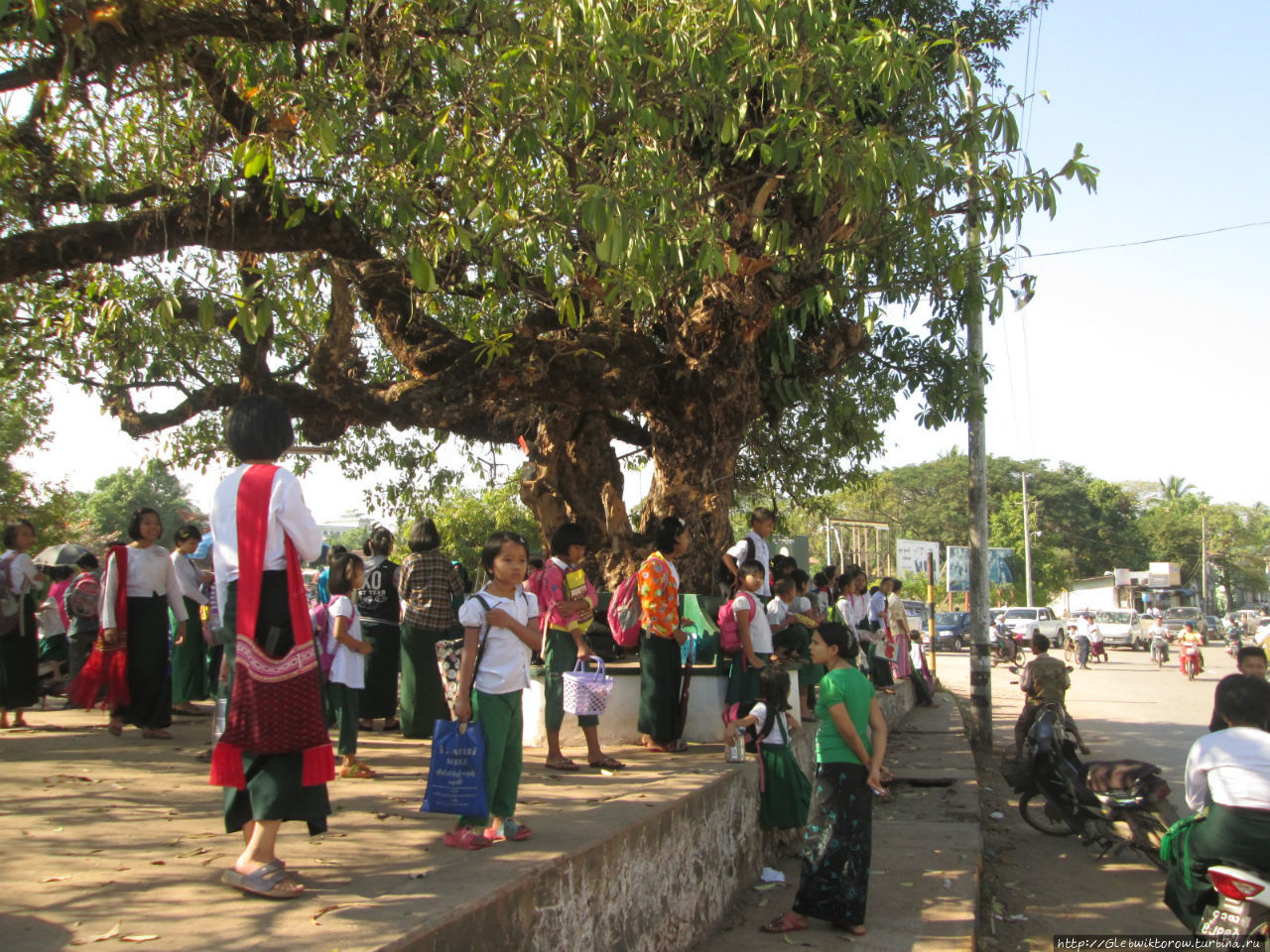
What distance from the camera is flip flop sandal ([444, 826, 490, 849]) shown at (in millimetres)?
4191

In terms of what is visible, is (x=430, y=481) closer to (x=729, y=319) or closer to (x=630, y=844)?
(x=729, y=319)

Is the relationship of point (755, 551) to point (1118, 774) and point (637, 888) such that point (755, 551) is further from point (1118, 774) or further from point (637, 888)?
point (637, 888)

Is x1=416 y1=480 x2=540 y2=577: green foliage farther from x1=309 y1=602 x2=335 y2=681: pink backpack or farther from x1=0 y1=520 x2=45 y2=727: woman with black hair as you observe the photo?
x1=309 y1=602 x2=335 y2=681: pink backpack

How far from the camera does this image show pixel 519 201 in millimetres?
7082

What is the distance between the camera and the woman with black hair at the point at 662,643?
22.6 ft

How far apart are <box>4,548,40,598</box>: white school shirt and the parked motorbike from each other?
7516 millimetres

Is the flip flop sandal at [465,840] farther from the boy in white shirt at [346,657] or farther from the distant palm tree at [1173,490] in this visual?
the distant palm tree at [1173,490]

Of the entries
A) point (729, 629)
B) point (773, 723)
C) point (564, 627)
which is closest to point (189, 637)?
point (564, 627)

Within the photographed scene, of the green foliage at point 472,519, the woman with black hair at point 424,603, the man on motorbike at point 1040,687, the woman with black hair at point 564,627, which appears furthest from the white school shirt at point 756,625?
the green foliage at point 472,519

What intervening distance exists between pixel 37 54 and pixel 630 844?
18.7 ft

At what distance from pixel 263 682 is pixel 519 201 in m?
4.51

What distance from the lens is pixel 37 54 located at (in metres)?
6.15

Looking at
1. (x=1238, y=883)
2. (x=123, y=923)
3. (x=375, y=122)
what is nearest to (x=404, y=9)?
(x=375, y=122)

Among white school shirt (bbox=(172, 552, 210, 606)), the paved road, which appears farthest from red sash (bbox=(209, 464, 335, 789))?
white school shirt (bbox=(172, 552, 210, 606))
